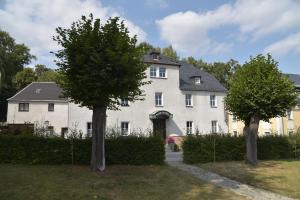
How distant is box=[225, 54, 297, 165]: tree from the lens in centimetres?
1856

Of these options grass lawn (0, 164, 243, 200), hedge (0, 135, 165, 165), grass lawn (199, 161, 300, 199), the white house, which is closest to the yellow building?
the white house

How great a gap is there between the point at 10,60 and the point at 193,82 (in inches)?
1392

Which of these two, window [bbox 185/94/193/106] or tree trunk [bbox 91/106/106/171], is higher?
window [bbox 185/94/193/106]

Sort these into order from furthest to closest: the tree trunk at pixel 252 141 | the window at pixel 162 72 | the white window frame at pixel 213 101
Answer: the white window frame at pixel 213 101
the window at pixel 162 72
the tree trunk at pixel 252 141

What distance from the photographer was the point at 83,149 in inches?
613

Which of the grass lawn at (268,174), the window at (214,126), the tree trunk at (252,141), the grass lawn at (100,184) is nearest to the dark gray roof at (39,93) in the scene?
the window at (214,126)

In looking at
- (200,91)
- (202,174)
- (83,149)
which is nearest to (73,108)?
(200,91)

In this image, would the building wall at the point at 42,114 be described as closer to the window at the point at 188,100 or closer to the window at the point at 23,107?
the window at the point at 23,107

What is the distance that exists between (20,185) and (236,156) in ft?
41.5

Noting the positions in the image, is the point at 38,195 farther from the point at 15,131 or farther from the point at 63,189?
the point at 15,131

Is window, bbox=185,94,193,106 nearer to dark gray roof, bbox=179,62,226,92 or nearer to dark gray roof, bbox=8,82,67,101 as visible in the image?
dark gray roof, bbox=179,62,226,92

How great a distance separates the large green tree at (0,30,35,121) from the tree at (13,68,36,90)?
1.02m

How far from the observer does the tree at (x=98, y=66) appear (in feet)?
43.2

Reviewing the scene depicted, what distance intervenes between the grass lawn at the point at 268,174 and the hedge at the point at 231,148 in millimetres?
795
